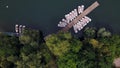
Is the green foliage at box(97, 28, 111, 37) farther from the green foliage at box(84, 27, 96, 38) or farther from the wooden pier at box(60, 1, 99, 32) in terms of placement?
the wooden pier at box(60, 1, 99, 32)

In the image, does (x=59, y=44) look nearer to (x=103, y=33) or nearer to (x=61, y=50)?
(x=61, y=50)

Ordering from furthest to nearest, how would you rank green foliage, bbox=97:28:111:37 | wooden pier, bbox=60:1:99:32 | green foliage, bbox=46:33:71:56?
wooden pier, bbox=60:1:99:32 < green foliage, bbox=97:28:111:37 < green foliage, bbox=46:33:71:56

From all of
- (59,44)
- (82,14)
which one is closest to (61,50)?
(59,44)

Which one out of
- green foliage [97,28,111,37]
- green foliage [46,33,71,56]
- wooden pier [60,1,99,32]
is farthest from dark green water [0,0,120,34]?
green foliage [46,33,71,56]

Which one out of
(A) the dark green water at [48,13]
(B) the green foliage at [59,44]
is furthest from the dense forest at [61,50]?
(A) the dark green water at [48,13]

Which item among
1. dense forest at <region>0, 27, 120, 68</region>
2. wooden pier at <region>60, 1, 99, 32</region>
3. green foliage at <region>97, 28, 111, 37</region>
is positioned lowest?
dense forest at <region>0, 27, 120, 68</region>

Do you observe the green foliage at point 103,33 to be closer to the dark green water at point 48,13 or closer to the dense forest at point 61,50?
the dense forest at point 61,50
